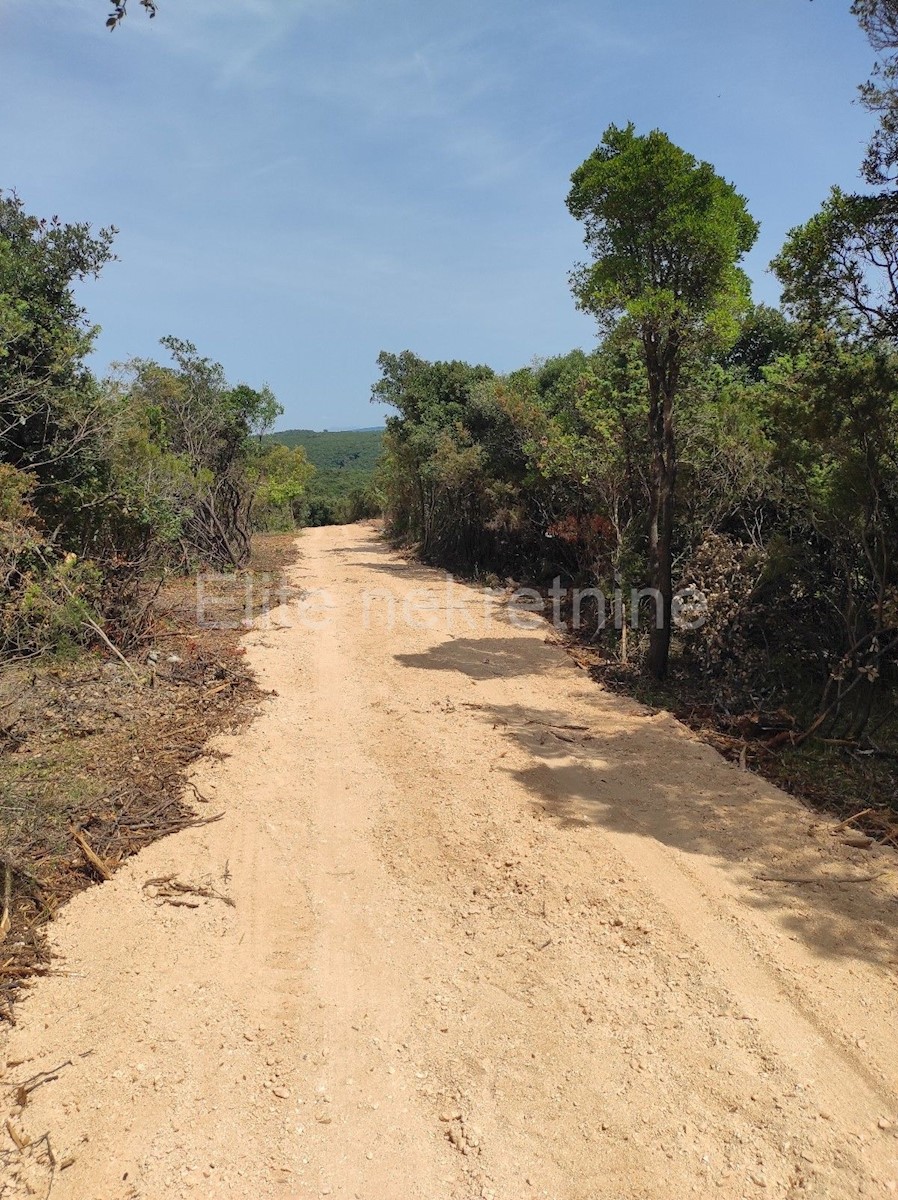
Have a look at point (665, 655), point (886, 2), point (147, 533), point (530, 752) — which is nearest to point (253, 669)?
point (147, 533)

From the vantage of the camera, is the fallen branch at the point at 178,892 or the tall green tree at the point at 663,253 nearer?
the fallen branch at the point at 178,892

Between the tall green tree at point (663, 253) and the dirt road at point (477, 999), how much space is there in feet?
13.0

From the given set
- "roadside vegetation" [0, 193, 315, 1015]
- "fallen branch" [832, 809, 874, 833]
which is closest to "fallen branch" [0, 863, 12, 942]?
"roadside vegetation" [0, 193, 315, 1015]

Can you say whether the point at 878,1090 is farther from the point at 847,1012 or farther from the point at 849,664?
the point at 849,664

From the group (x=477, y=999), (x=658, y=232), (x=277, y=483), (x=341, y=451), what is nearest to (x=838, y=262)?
(x=658, y=232)

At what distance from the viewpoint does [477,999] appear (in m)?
3.20

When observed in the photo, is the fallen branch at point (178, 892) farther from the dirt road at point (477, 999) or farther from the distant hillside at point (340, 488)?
the distant hillside at point (340, 488)

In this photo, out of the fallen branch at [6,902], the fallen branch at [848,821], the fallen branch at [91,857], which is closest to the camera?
the fallen branch at [6,902]

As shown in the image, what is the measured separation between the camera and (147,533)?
9.27 m

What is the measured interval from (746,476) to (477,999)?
709 cm

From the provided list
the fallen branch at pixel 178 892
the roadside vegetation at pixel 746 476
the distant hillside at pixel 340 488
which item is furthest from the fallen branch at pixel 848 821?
the distant hillside at pixel 340 488

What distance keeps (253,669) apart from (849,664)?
630 centimetres

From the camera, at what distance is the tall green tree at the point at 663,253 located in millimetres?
6867

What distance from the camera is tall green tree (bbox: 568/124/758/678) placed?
22.5 feet
